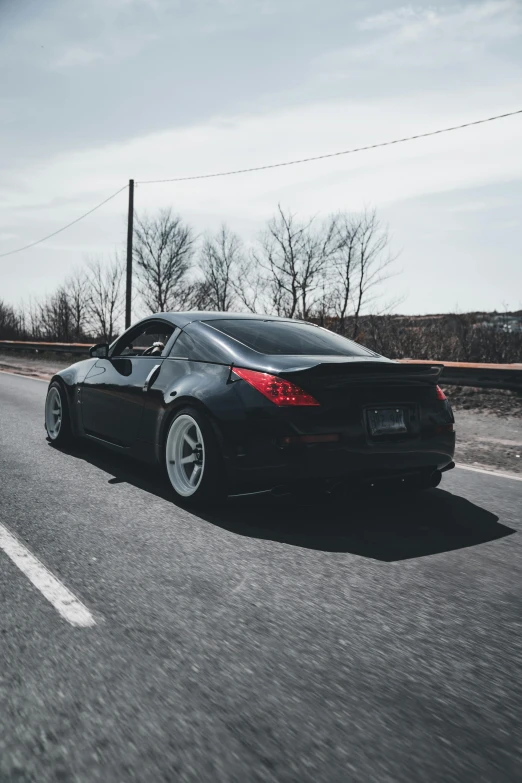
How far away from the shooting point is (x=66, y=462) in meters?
6.08

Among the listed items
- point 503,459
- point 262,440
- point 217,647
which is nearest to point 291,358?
point 262,440

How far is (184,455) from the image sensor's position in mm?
4793

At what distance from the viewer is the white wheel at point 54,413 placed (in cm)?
678

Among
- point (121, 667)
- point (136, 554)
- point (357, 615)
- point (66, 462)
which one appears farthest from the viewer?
point (66, 462)

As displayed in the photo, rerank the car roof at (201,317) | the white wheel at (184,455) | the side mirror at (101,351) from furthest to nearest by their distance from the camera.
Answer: the side mirror at (101,351), the car roof at (201,317), the white wheel at (184,455)

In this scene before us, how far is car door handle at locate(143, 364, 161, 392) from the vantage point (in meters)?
5.20

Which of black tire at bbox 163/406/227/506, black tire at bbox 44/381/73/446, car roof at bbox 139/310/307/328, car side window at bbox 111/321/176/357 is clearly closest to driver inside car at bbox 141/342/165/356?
car side window at bbox 111/321/176/357

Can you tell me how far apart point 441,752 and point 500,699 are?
39 cm

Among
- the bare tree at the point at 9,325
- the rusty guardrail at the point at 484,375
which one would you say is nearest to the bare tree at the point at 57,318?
the bare tree at the point at 9,325

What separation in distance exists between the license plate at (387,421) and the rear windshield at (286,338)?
28.7 inches

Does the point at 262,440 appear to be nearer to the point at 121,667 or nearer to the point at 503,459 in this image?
the point at 121,667

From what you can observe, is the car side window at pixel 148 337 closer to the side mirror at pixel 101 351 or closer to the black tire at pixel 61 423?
the side mirror at pixel 101 351

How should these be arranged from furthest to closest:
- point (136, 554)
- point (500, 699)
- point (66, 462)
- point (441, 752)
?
point (66, 462) → point (136, 554) → point (500, 699) → point (441, 752)

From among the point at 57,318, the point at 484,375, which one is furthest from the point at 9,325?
the point at 484,375
